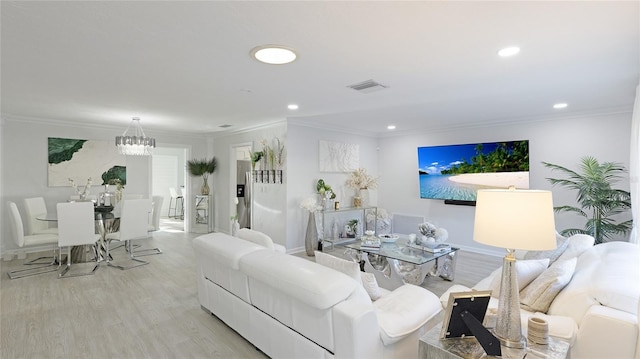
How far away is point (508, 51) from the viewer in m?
2.21

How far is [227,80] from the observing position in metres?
2.95

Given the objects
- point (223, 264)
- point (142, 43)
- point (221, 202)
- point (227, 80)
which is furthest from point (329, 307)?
point (221, 202)

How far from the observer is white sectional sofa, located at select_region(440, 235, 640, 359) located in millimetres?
1507

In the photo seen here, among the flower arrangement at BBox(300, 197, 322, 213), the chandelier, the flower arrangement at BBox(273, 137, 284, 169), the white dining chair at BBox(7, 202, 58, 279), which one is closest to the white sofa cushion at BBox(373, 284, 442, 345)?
the flower arrangement at BBox(300, 197, 322, 213)

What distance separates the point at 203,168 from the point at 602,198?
703cm

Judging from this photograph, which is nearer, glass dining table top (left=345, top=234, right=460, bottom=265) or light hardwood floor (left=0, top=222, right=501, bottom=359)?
light hardwood floor (left=0, top=222, right=501, bottom=359)

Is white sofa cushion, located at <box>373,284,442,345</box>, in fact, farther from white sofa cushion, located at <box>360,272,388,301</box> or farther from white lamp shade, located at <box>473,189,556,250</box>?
white lamp shade, located at <box>473,189,556,250</box>

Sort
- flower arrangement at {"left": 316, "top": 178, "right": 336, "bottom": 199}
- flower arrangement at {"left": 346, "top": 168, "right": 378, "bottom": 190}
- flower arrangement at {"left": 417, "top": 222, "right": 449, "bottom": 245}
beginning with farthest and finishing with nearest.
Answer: flower arrangement at {"left": 346, "top": 168, "right": 378, "bottom": 190}, flower arrangement at {"left": 316, "top": 178, "right": 336, "bottom": 199}, flower arrangement at {"left": 417, "top": 222, "right": 449, "bottom": 245}

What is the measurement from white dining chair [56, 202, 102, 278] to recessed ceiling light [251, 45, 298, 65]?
133 inches

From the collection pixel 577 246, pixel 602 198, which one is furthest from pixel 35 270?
pixel 602 198

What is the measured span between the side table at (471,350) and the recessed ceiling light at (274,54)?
2.05 metres

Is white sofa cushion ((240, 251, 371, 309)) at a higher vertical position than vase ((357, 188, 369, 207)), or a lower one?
lower

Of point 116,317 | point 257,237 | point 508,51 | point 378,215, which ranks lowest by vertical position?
point 116,317

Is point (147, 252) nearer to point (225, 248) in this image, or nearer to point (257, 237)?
point (257, 237)
